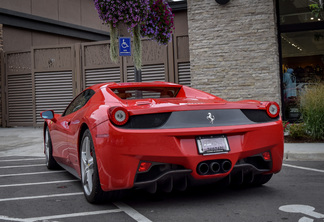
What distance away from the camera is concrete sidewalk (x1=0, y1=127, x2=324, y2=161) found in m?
7.06

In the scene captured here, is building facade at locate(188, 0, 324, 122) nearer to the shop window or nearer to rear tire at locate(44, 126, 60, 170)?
the shop window

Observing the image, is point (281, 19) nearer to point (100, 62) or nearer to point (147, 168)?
point (100, 62)

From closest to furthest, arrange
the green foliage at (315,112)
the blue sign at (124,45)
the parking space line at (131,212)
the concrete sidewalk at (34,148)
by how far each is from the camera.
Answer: the parking space line at (131,212) < the concrete sidewalk at (34,148) < the blue sign at (124,45) < the green foliage at (315,112)

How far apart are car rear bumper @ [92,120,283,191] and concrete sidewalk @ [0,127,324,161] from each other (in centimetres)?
362

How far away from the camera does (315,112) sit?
8.59 meters

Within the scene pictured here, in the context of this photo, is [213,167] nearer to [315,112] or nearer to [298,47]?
[315,112]

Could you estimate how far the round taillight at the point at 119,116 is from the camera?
363cm

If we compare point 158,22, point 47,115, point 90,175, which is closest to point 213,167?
point 90,175

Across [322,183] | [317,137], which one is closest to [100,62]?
[317,137]

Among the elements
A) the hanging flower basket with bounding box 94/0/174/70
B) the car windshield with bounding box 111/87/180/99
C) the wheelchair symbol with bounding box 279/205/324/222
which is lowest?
the wheelchair symbol with bounding box 279/205/324/222

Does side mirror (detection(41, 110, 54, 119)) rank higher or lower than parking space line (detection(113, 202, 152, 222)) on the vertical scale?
higher

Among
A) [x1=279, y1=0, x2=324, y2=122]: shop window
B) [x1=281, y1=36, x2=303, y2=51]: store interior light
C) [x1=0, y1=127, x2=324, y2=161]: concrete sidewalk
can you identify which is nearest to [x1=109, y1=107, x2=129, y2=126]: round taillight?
[x1=0, y1=127, x2=324, y2=161]: concrete sidewalk

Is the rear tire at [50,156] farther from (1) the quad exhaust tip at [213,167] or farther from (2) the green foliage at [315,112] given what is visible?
(2) the green foliage at [315,112]

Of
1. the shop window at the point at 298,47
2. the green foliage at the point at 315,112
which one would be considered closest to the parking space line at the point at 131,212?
the green foliage at the point at 315,112
